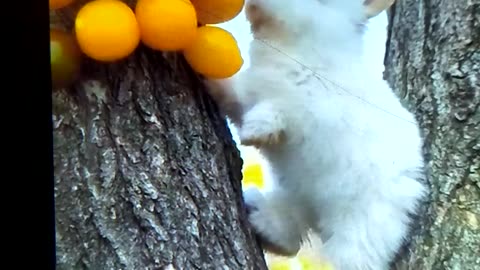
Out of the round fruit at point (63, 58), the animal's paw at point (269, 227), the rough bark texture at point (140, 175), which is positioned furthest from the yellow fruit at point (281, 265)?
the round fruit at point (63, 58)

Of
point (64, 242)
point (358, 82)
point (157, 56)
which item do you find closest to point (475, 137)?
point (358, 82)

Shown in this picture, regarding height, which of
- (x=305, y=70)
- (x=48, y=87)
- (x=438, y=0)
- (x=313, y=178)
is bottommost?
(x=313, y=178)

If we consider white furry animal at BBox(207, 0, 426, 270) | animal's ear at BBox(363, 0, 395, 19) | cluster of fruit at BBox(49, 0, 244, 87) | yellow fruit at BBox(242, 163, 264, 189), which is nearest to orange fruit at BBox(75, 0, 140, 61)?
cluster of fruit at BBox(49, 0, 244, 87)

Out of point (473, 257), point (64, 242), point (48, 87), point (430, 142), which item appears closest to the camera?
point (48, 87)

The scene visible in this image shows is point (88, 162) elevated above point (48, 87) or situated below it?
below

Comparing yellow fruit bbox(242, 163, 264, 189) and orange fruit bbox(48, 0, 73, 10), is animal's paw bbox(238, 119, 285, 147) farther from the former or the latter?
orange fruit bbox(48, 0, 73, 10)

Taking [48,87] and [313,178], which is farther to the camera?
[313,178]

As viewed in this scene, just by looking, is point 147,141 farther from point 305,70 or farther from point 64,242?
point 305,70

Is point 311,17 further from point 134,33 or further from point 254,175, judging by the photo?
point 134,33
